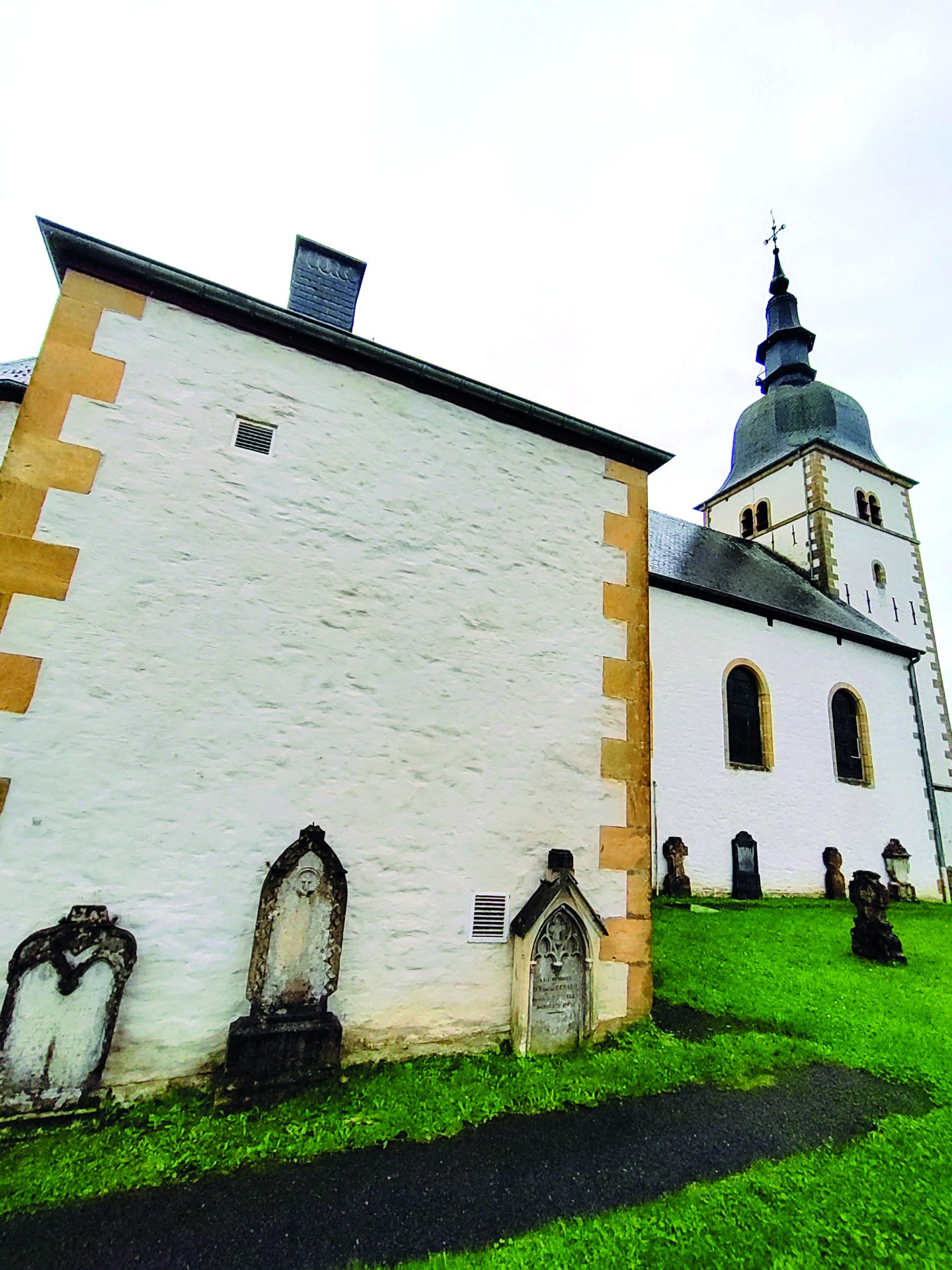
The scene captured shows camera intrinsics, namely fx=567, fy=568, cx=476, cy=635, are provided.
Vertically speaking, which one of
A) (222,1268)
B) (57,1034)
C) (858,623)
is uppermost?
(858,623)

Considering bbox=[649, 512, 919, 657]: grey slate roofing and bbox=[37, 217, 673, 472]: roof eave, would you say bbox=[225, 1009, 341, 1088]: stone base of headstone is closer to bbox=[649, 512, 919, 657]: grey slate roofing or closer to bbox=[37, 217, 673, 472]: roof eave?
bbox=[37, 217, 673, 472]: roof eave

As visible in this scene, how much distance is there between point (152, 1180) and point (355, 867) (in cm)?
173

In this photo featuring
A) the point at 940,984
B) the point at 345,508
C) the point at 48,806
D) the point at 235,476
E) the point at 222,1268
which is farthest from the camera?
the point at 940,984

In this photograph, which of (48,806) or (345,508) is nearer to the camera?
(48,806)

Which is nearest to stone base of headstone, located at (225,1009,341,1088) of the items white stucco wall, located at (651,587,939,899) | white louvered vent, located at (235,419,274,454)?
white louvered vent, located at (235,419,274,454)

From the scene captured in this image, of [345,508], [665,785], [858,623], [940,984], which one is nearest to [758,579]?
[858,623]

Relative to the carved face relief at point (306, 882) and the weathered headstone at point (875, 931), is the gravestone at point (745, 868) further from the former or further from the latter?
the carved face relief at point (306, 882)

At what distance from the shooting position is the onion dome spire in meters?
25.3

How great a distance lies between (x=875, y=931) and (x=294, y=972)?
7491 millimetres

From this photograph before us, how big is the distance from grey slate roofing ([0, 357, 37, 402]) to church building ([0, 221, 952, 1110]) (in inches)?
3.8

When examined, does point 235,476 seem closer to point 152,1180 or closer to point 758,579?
point 152,1180

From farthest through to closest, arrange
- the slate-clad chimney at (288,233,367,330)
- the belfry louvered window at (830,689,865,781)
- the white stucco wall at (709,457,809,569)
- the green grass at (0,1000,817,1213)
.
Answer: the white stucco wall at (709,457,809,569) < the belfry louvered window at (830,689,865,781) < the slate-clad chimney at (288,233,367,330) < the green grass at (0,1000,817,1213)

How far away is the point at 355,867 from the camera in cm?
394

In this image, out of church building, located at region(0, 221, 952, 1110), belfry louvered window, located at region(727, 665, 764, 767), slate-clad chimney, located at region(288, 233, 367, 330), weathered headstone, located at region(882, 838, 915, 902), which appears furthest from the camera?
weathered headstone, located at region(882, 838, 915, 902)
